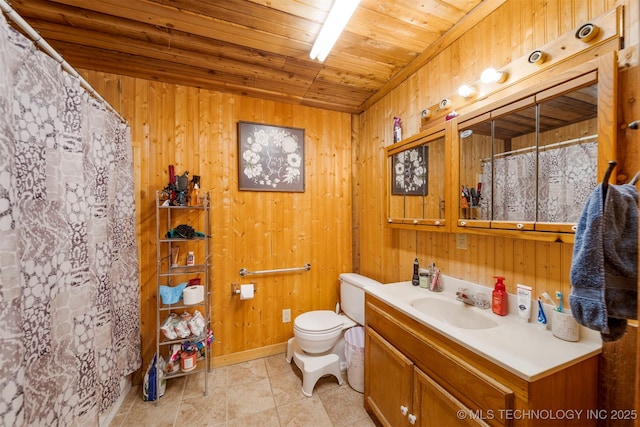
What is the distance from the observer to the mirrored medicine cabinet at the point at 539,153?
891 mm

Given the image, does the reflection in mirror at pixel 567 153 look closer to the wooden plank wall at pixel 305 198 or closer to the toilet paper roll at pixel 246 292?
the wooden plank wall at pixel 305 198

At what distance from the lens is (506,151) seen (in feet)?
3.96

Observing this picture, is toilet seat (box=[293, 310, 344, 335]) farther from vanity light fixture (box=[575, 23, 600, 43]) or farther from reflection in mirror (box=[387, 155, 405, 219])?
vanity light fixture (box=[575, 23, 600, 43])

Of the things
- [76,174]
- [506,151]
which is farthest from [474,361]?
[76,174]

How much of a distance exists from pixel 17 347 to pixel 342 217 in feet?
→ 7.36

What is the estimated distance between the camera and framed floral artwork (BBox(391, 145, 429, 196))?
5.55ft

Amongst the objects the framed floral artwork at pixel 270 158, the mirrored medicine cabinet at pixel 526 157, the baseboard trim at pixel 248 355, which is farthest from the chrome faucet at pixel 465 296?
the baseboard trim at pixel 248 355

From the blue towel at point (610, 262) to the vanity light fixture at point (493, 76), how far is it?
84 cm

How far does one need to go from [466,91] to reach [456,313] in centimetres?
133

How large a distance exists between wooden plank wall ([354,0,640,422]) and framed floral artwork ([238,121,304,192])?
734 millimetres

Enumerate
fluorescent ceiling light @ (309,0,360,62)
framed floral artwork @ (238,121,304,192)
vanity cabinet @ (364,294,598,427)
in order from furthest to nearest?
framed floral artwork @ (238,121,304,192) → fluorescent ceiling light @ (309,0,360,62) → vanity cabinet @ (364,294,598,427)

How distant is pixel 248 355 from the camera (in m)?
2.21

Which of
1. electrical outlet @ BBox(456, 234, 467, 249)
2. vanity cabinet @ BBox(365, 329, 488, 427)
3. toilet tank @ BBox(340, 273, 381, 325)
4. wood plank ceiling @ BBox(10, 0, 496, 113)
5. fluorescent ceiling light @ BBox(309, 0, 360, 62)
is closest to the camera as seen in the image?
vanity cabinet @ BBox(365, 329, 488, 427)

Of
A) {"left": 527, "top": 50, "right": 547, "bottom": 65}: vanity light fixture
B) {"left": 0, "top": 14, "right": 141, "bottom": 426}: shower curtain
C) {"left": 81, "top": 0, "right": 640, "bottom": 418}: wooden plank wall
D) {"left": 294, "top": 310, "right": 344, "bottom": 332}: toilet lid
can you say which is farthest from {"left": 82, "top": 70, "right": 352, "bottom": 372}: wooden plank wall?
{"left": 527, "top": 50, "right": 547, "bottom": 65}: vanity light fixture
